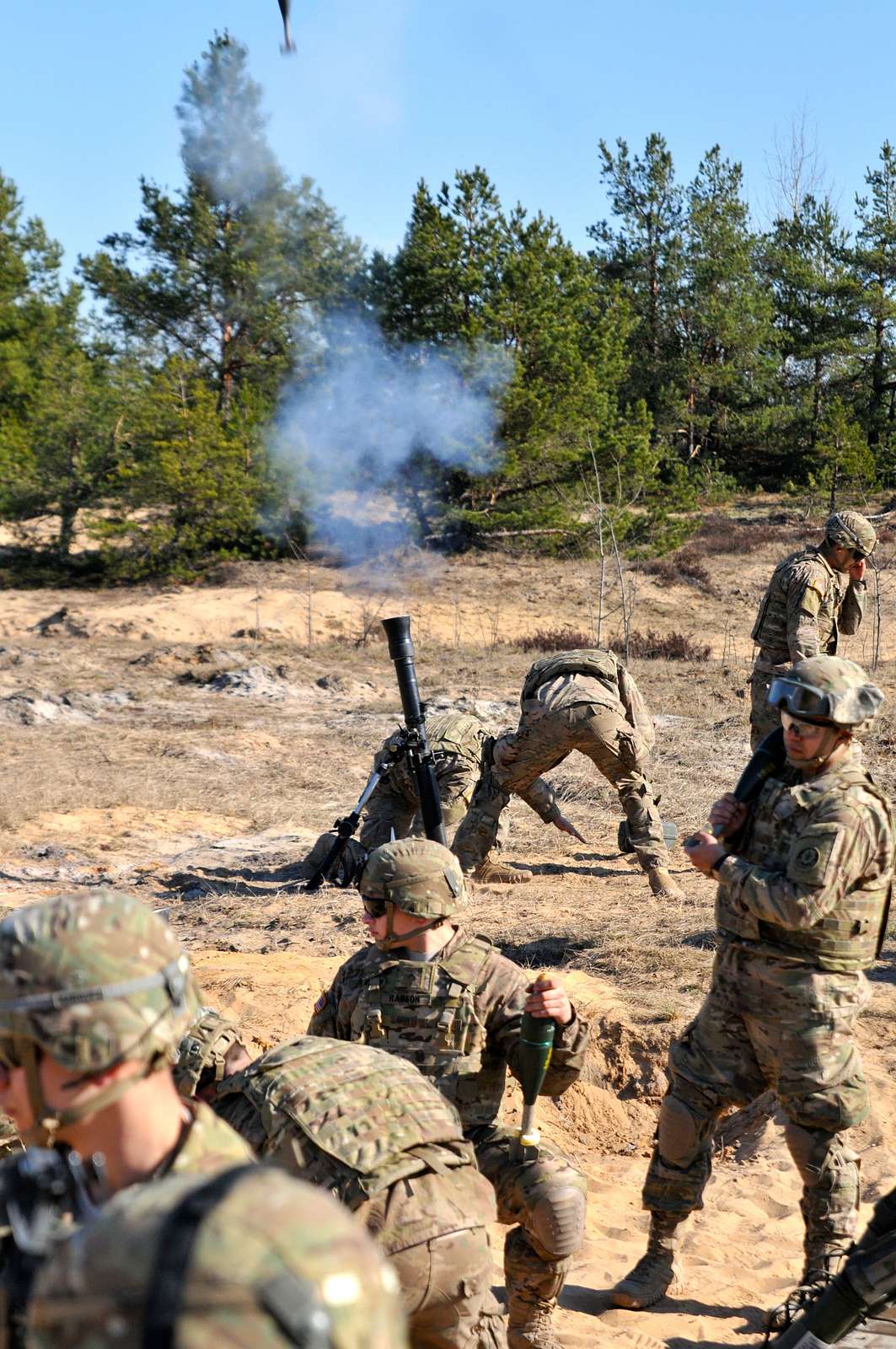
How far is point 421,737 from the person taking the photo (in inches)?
302

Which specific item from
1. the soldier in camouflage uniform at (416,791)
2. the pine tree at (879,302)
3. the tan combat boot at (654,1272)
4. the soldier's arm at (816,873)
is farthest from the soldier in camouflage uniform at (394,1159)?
the pine tree at (879,302)

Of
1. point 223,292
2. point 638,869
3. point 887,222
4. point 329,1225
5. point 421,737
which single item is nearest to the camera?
point 329,1225

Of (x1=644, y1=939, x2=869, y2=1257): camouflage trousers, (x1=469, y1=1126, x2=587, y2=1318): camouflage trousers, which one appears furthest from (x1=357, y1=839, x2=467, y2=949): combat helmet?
(x1=644, y1=939, x2=869, y2=1257): camouflage trousers

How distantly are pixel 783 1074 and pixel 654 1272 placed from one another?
0.95 meters

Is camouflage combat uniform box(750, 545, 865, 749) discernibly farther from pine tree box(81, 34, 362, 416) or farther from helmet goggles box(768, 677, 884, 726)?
pine tree box(81, 34, 362, 416)

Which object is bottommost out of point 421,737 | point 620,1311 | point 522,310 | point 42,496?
point 620,1311

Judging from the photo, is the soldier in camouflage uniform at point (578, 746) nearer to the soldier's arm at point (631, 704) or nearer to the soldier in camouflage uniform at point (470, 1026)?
the soldier's arm at point (631, 704)

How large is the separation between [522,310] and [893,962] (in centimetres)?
1688

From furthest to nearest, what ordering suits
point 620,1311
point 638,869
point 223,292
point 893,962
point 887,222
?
point 887,222 < point 223,292 < point 638,869 < point 893,962 < point 620,1311

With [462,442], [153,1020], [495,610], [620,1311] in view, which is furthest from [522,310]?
[153,1020]

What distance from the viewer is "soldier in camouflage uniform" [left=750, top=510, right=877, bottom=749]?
7.73 metres

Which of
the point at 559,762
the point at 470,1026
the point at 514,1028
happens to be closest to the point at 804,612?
the point at 559,762

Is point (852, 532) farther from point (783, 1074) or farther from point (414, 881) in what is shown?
point (414, 881)

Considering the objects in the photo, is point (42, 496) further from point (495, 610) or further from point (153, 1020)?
point (153, 1020)
